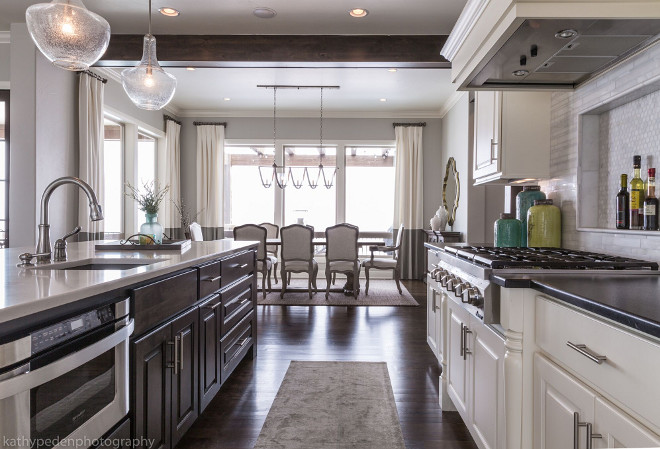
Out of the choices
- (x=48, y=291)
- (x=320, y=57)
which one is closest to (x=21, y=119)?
(x=320, y=57)

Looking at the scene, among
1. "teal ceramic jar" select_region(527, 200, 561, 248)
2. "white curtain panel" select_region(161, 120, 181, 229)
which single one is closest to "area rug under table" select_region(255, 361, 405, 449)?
"teal ceramic jar" select_region(527, 200, 561, 248)

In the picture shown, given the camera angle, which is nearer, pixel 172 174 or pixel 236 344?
pixel 236 344

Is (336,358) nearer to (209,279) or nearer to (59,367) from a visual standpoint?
(209,279)

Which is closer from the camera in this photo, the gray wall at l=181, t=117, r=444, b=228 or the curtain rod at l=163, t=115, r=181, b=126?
the curtain rod at l=163, t=115, r=181, b=126

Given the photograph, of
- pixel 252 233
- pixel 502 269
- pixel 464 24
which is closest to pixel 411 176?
pixel 252 233

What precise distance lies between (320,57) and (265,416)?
10.8ft

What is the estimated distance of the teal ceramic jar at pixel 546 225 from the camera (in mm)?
2422

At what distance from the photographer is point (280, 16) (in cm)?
389

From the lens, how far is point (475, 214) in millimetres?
5824

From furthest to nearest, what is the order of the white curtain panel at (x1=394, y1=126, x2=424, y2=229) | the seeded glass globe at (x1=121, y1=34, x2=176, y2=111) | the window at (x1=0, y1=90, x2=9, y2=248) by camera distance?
the white curtain panel at (x1=394, y1=126, x2=424, y2=229) < the window at (x1=0, y1=90, x2=9, y2=248) < the seeded glass globe at (x1=121, y1=34, x2=176, y2=111)

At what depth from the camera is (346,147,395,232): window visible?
25.5 feet

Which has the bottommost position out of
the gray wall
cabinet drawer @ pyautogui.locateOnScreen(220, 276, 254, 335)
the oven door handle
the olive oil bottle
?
cabinet drawer @ pyautogui.locateOnScreen(220, 276, 254, 335)

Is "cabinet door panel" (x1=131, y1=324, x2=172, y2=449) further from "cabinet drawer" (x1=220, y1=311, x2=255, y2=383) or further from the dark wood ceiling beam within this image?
the dark wood ceiling beam

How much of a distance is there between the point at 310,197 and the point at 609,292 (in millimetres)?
6739
